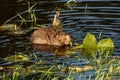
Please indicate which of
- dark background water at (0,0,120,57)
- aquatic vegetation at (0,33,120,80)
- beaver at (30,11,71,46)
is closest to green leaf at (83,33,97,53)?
aquatic vegetation at (0,33,120,80)

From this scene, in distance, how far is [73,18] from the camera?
1224 centimetres

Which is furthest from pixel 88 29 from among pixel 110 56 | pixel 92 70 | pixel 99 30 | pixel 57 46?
pixel 92 70

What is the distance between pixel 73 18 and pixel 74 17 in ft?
0.26

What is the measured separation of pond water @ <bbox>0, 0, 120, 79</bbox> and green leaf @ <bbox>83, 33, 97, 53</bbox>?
44cm

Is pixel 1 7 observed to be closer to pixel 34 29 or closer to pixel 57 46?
pixel 34 29

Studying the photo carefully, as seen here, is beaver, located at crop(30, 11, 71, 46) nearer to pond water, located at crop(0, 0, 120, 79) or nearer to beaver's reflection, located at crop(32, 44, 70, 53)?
beaver's reflection, located at crop(32, 44, 70, 53)

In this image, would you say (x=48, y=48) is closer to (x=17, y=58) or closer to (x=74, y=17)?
(x=17, y=58)

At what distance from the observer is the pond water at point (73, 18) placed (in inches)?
423

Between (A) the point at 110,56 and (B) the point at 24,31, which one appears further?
(B) the point at 24,31

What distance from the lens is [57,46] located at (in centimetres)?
1084

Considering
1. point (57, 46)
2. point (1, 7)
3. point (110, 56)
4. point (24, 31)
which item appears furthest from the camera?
point (1, 7)

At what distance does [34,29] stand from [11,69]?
8.94ft

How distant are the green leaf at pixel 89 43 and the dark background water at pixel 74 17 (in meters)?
0.39

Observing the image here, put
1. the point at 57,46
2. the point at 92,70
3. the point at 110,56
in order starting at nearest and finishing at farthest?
the point at 92,70 < the point at 110,56 < the point at 57,46
